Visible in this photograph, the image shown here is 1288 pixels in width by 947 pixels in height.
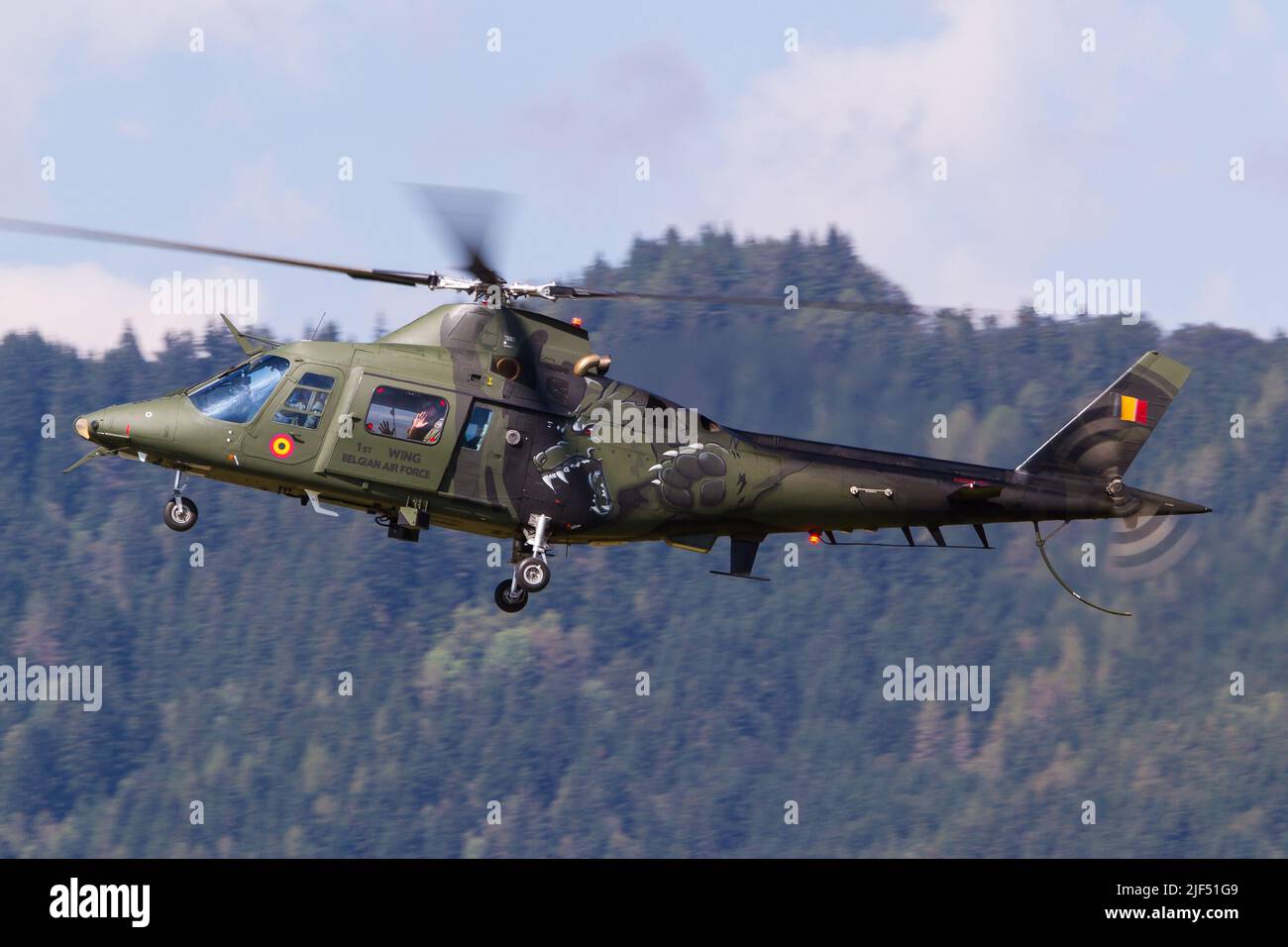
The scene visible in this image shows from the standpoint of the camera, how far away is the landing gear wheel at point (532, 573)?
26156 mm

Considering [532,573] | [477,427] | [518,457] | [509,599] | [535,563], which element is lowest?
[509,599]

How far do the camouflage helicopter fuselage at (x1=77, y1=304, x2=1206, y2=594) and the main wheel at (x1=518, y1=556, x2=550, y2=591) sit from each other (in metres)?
0.47

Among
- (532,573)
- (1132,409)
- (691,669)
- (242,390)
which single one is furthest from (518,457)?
(691,669)

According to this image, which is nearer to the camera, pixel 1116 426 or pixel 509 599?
pixel 509 599

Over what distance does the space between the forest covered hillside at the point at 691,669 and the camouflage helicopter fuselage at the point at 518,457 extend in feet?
186

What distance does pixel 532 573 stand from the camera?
26156 mm

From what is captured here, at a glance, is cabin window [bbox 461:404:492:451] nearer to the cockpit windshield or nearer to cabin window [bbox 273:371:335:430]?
cabin window [bbox 273:371:335:430]

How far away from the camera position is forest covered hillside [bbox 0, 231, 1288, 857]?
93812 mm

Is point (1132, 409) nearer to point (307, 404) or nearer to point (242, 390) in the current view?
point (307, 404)

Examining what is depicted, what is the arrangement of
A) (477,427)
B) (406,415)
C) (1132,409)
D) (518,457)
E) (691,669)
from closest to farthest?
(406,415)
(477,427)
(518,457)
(1132,409)
(691,669)

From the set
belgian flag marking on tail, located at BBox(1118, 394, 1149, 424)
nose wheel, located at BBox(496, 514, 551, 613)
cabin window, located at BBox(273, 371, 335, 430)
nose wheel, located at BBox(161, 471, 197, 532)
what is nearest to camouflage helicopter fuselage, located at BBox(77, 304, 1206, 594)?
cabin window, located at BBox(273, 371, 335, 430)

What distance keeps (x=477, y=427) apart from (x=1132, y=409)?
9.15 meters

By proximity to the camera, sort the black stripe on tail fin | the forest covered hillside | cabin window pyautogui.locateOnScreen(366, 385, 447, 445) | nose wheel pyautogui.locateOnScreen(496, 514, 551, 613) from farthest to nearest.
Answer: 1. the forest covered hillside
2. the black stripe on tail fin
3. nose wheel pyautogui.locateOnScreen(496, 514, 551, 613)
4. cabin window pyautogui.locateOnScreen(366, 385, 447, 445)
